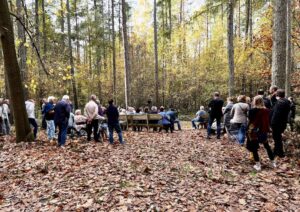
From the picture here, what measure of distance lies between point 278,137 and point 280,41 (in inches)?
150

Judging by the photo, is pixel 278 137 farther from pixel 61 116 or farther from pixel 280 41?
pixel 61 116

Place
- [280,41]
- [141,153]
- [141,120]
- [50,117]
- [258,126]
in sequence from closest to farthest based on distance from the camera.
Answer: [258,126]
[141,153]
[280,41]
[50,117]
[141,120]

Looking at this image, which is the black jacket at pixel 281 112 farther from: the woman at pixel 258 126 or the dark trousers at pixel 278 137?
the woman at pixel 258 126

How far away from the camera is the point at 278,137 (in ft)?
25.0

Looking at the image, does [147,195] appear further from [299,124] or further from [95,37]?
[95,37]

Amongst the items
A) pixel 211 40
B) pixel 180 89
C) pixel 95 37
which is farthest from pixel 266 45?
pixel 95 37

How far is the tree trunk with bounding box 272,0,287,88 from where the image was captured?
9.47 meters

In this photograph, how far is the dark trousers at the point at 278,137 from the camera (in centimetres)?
751

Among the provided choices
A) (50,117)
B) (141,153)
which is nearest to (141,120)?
(50,117)

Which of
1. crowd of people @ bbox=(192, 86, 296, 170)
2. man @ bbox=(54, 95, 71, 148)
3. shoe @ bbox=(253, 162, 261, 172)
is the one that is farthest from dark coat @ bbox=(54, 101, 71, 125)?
shoe @ bbox=(253, 162, 261, 172)

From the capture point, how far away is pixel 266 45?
63.2 feet

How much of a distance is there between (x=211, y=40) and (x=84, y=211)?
100ft

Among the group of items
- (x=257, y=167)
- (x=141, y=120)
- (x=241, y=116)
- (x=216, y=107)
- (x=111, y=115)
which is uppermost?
(x=216, y=107)

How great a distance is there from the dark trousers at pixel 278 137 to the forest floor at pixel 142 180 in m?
0.35
